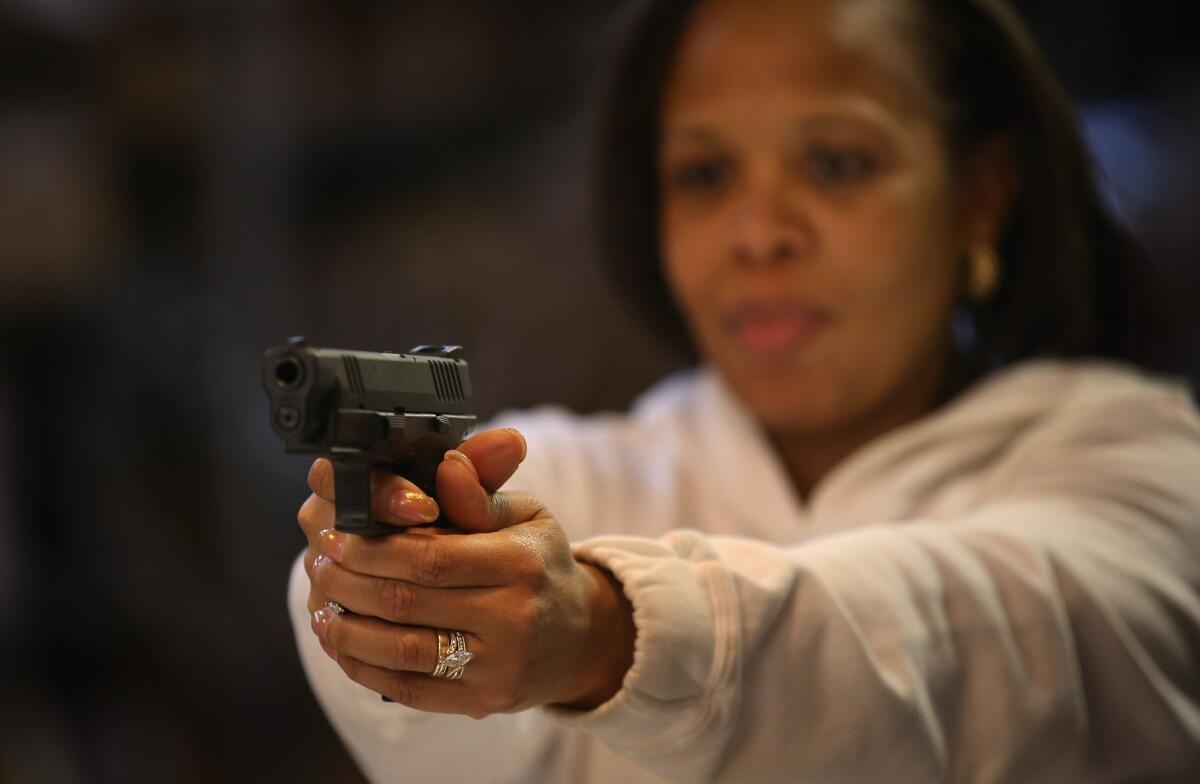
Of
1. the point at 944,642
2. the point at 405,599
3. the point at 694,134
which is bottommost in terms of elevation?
the point at 944,642

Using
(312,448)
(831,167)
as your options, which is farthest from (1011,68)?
(312,448)

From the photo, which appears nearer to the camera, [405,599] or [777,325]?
[405,599]

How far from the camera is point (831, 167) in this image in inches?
24.2

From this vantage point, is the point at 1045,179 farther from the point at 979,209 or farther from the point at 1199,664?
the point at 1199,664

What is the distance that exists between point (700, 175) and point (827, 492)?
0.21 m

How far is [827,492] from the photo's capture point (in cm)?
62

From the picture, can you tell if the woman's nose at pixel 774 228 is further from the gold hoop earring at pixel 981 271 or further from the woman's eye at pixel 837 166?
the gold hoop earring at pixel 981 271

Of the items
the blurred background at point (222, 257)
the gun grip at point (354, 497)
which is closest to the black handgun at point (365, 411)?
the gun grip at point (354, 497)

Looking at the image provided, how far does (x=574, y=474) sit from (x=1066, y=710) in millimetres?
312

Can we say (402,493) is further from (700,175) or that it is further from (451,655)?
(700,175)

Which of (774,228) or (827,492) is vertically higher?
(774,228)

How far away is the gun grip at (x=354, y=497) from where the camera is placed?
30 centimetres

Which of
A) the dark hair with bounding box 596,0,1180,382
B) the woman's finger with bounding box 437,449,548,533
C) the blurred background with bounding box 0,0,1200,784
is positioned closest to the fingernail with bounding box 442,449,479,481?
the woman's finger with bounding box 437,449,548,533

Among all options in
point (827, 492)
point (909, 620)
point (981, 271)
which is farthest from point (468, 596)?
point (981, 271)
